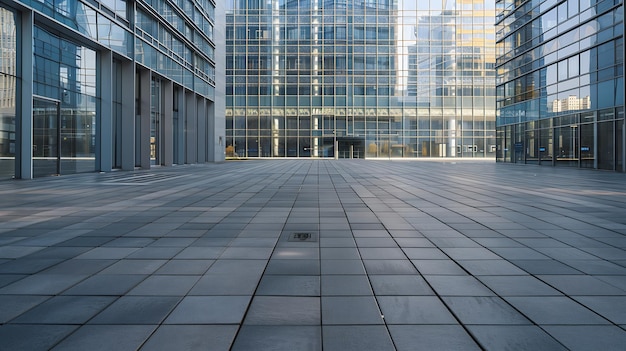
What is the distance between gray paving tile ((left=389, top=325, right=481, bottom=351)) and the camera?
322 cm

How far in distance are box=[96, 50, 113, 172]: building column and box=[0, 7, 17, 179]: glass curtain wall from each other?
268 inches

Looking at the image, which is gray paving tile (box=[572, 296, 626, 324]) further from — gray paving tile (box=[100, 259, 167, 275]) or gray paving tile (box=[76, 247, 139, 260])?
gray paving tile (box=[76, 247, 139, 260])

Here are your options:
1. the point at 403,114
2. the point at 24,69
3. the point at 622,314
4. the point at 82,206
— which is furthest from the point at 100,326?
the point at 403,114

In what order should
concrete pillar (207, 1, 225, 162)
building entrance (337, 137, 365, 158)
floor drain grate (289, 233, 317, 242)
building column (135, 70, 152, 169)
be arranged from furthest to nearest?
building entrance (337, 137, 365, 158), concrete pillar (207, 1, 225, 162), building column (135, 70, 152, 169), floor drain grate (289, 233, 317, 242)

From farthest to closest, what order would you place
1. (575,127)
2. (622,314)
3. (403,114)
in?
1. (403,114)
2. (575,127)
3. (622,314)

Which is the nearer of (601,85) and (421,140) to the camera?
(601,85)

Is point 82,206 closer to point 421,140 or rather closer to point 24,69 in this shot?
point 24,69

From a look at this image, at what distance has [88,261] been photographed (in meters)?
5.62

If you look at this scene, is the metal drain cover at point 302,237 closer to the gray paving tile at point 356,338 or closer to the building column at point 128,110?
the gray paving tile at point 356,338

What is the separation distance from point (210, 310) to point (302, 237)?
3331mm

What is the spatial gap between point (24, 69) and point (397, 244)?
17.5 m

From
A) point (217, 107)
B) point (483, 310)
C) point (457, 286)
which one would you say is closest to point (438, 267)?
point (457, 286)

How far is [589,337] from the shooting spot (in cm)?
338

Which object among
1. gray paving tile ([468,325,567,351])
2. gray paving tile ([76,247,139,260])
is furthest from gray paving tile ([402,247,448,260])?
gray paving tile ([76,247,139,260])
